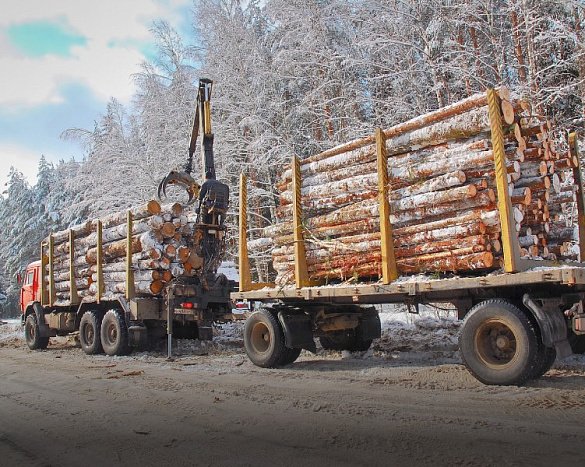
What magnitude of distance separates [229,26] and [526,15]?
458 inches

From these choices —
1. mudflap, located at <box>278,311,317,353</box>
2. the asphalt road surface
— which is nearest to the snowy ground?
the asphalt road surface

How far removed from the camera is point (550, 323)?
6.24m

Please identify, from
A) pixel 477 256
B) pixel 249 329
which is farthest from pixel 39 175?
pixel 477 256

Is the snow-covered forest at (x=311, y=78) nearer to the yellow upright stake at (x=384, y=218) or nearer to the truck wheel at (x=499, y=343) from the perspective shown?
the yellow upright stake at (x=384, y=218)

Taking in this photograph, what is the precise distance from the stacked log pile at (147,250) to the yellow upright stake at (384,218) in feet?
20.5

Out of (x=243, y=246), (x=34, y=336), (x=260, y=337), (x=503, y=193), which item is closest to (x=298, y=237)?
(x=243, y=246)

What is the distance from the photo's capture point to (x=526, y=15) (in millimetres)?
13938

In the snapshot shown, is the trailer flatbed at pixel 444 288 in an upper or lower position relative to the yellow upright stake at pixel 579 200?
lower

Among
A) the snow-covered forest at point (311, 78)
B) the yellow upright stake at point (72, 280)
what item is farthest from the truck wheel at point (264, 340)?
the snow-covered forest at point (311, 78)

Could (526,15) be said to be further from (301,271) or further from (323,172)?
(301,271)

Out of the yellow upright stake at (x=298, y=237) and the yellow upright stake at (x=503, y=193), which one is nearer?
the yellow upright stake at (x=503, y=193)

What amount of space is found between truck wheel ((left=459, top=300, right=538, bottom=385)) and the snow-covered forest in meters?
8.60

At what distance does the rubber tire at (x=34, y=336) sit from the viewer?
15.8m

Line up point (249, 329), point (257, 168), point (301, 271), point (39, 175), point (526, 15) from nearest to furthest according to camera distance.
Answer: point (301, 271) < point (249, 329) < point (526, 15) < point (257, 168) < point (39, 175)
